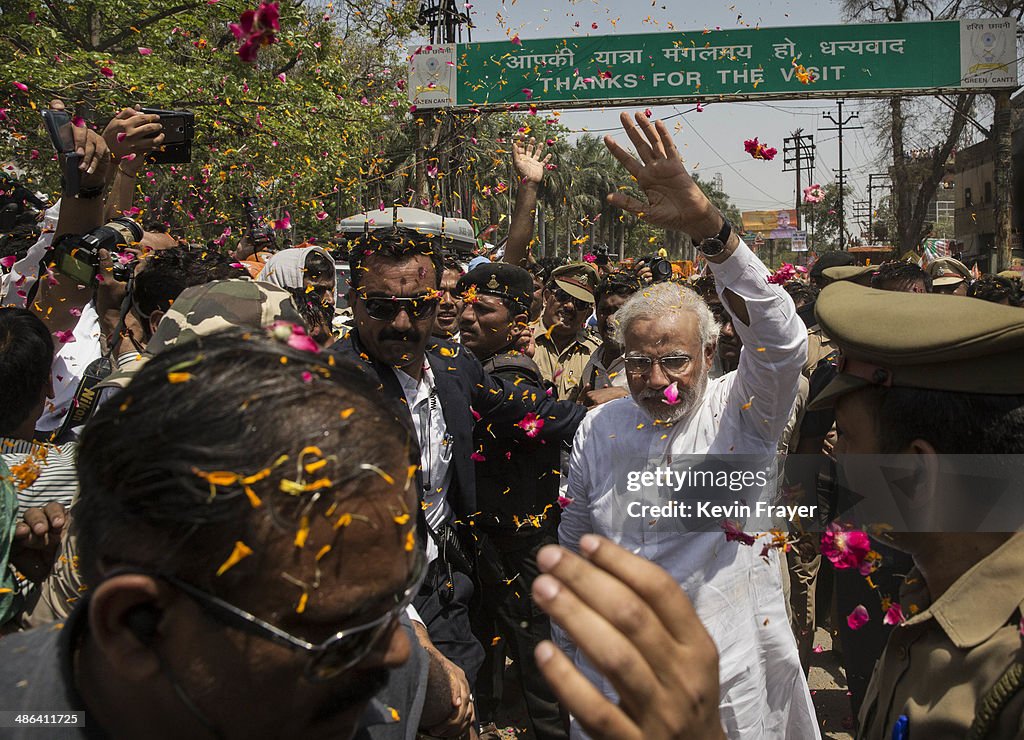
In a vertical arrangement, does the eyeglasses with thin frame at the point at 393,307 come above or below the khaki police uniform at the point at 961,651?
above

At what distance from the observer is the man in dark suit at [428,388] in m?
3.55

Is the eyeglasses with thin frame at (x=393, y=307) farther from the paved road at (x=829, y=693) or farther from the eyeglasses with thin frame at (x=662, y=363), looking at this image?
the paved road at (x=829, y=693)

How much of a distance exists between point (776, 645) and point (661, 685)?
2.57m

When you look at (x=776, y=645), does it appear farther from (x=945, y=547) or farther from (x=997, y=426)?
(x=997, y=426)

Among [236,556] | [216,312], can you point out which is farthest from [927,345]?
[216,312]

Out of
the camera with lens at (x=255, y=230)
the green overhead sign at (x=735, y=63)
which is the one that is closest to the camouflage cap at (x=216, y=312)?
the camera with lens at (x=255, y=230)

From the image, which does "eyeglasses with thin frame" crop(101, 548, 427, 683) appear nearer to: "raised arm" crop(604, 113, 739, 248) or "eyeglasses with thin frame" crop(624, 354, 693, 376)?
"raised arm" crop(604, 113, 739, 248)

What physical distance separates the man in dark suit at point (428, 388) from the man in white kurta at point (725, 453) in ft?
1.63

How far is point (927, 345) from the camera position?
5.81 feet

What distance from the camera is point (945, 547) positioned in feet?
5.92

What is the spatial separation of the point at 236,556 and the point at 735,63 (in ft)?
52.1

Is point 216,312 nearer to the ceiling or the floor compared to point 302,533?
nearer to the ceiling

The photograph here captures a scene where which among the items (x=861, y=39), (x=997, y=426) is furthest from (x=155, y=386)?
(x=861, y=39)

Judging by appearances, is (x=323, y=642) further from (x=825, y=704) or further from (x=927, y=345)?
(x=825, y=704)
